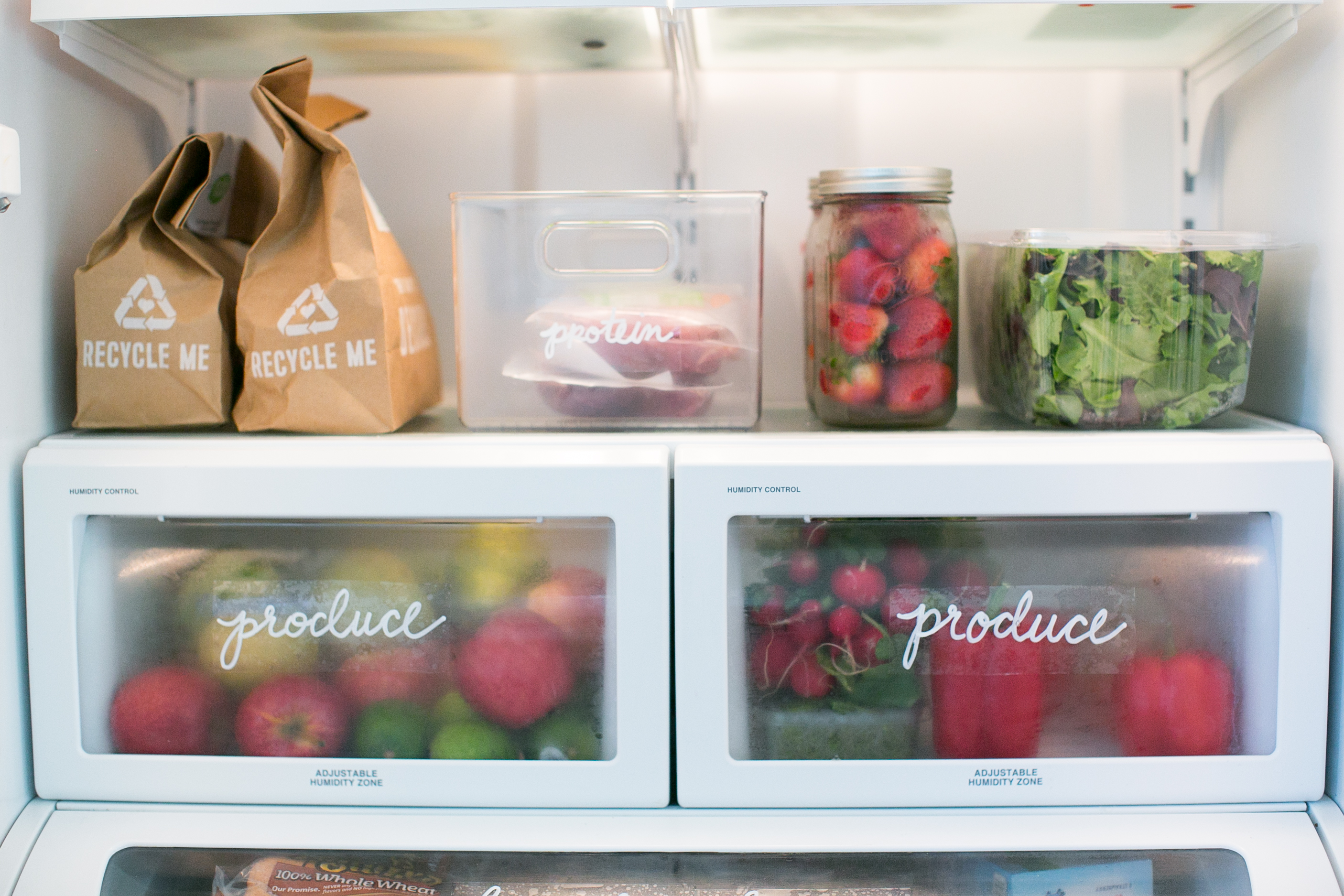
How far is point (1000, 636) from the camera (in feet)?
2.67

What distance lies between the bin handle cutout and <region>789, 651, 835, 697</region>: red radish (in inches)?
14.5

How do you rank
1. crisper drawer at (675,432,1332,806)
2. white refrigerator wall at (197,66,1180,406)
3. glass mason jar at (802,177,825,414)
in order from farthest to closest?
white refrigerator wall at (197,66,1180,406), glass mason jar at (802,177,825,414), crisper drawer at (675,432,1332,806)

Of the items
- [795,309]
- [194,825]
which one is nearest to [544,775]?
[194,825]

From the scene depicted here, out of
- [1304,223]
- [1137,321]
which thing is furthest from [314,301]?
[1304,223]

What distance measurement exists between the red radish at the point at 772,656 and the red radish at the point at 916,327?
270mm

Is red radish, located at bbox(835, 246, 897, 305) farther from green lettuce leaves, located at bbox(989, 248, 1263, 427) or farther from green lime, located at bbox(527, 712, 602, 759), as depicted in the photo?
green lime, located at bbox(527, 712, 602, 759)

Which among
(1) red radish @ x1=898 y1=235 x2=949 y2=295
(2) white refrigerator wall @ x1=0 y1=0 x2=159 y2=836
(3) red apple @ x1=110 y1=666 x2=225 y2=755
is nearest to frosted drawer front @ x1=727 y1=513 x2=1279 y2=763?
(1) red radish @ x1=898 y1=235 x2=949 y2=295

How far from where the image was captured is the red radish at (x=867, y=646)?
2.68 feet

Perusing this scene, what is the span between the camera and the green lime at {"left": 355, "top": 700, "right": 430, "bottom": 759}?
836 mm

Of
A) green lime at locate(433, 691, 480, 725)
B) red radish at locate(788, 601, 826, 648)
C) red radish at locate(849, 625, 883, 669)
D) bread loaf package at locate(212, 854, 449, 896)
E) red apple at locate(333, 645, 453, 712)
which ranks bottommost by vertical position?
bread loaf package at locate(212, 854, 449, 896)

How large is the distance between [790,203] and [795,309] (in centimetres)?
13

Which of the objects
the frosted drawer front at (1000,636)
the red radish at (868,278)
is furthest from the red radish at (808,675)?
the red radish at (868,278)

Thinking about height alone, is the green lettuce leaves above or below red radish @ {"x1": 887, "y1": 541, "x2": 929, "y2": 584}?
above

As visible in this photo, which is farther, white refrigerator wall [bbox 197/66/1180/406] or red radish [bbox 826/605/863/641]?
white refrigerator wall [bbox 197/66/1180/406]
